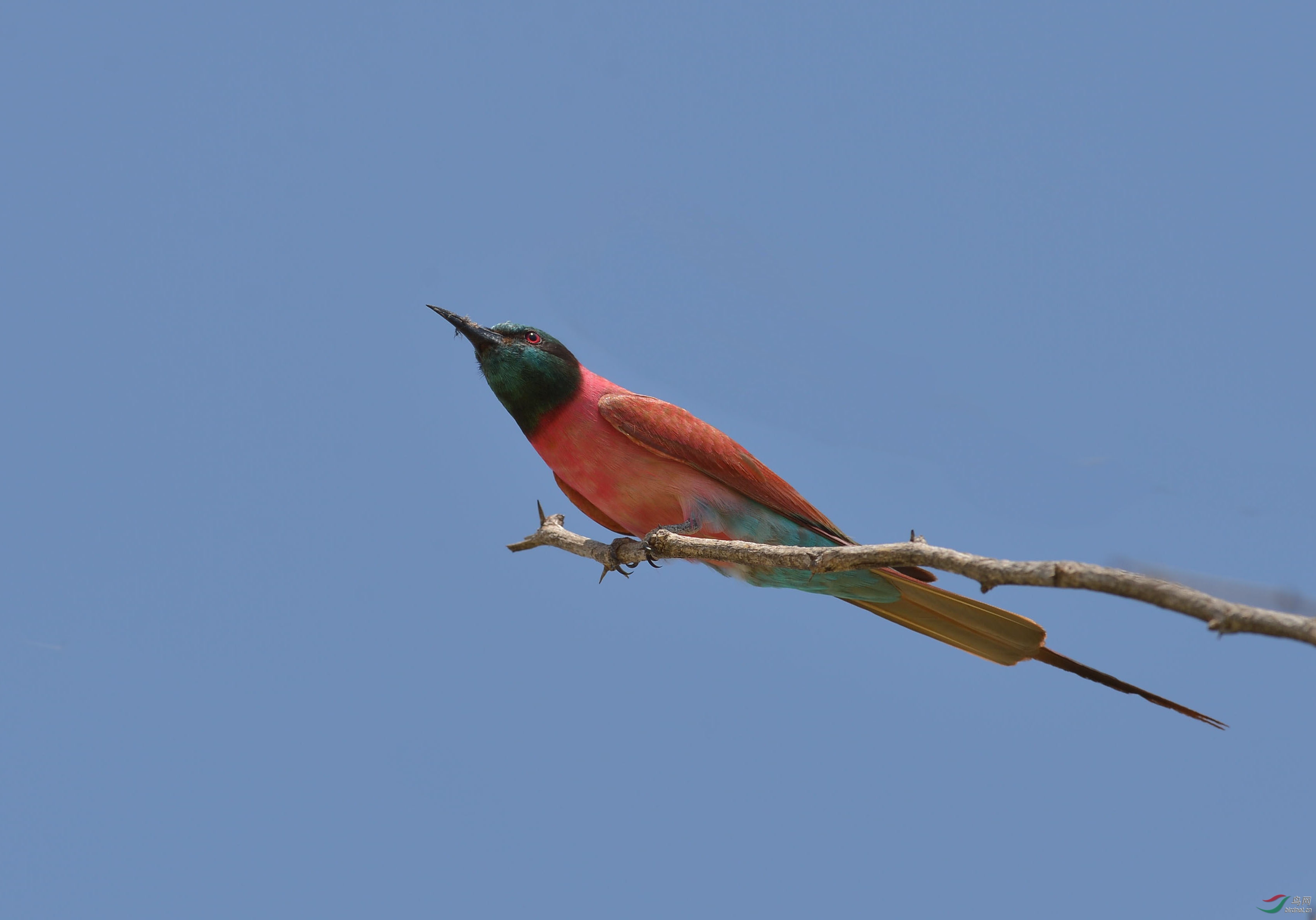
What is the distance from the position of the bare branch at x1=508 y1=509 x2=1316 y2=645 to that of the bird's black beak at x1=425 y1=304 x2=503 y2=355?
1241mm

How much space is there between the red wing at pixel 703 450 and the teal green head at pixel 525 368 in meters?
0.22

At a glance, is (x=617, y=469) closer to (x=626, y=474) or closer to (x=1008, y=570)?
(x=626, y=474)

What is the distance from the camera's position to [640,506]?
4.39 metres

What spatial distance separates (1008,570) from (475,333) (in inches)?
114

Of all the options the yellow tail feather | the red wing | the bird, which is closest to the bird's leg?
the bird

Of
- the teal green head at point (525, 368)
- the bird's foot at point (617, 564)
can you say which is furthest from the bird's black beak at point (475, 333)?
the bird's foot at point (617, 564)

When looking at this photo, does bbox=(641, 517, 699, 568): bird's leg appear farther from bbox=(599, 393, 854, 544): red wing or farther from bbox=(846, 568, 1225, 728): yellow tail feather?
bbox=(846, 568, 1225, 728): yellow tail feather

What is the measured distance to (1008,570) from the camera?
2.44m

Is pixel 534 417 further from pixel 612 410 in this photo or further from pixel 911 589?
pixel 911 589

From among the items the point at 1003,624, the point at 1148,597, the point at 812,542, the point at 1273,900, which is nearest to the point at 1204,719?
the point at 1148,597

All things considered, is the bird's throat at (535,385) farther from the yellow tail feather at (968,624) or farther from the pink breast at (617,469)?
the yellow tail feather at (968,624)

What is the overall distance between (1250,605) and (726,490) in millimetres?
2468

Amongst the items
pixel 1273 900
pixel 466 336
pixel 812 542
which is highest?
pixel 466 336

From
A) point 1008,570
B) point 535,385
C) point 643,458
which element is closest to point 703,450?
point 643,458
